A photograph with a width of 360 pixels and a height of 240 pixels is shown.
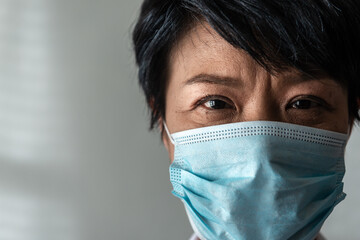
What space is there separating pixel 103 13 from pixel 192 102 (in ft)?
2.50

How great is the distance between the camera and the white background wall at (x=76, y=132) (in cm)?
161

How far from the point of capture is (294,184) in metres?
1.02

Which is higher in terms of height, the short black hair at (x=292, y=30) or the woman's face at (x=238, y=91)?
the short black hair at (x=292, y=30)

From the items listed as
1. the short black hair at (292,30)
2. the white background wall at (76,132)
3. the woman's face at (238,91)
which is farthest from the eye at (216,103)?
the white background wall at (76,132)

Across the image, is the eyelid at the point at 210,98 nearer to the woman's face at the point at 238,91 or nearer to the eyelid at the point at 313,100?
the woman's face at the point at 238,91

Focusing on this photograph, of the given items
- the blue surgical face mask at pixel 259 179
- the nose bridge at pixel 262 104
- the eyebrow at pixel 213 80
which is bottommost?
the blue surgical face mask at pixel 259 179

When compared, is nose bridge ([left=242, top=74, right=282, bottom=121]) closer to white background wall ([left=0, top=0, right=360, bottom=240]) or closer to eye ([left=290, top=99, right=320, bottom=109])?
eye ([left=290, top=99, right=320, bottom=109])

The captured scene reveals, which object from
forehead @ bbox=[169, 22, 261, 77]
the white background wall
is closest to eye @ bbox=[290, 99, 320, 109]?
forehead @ bbox=[169, 22, 261, 77]

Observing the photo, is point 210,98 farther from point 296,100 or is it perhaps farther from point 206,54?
point 296,100

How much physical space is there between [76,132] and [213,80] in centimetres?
80

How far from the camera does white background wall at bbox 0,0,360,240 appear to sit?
161cm

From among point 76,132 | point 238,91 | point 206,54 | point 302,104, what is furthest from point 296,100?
point 76,132

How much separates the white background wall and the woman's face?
61cm

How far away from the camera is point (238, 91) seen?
1084 mm
